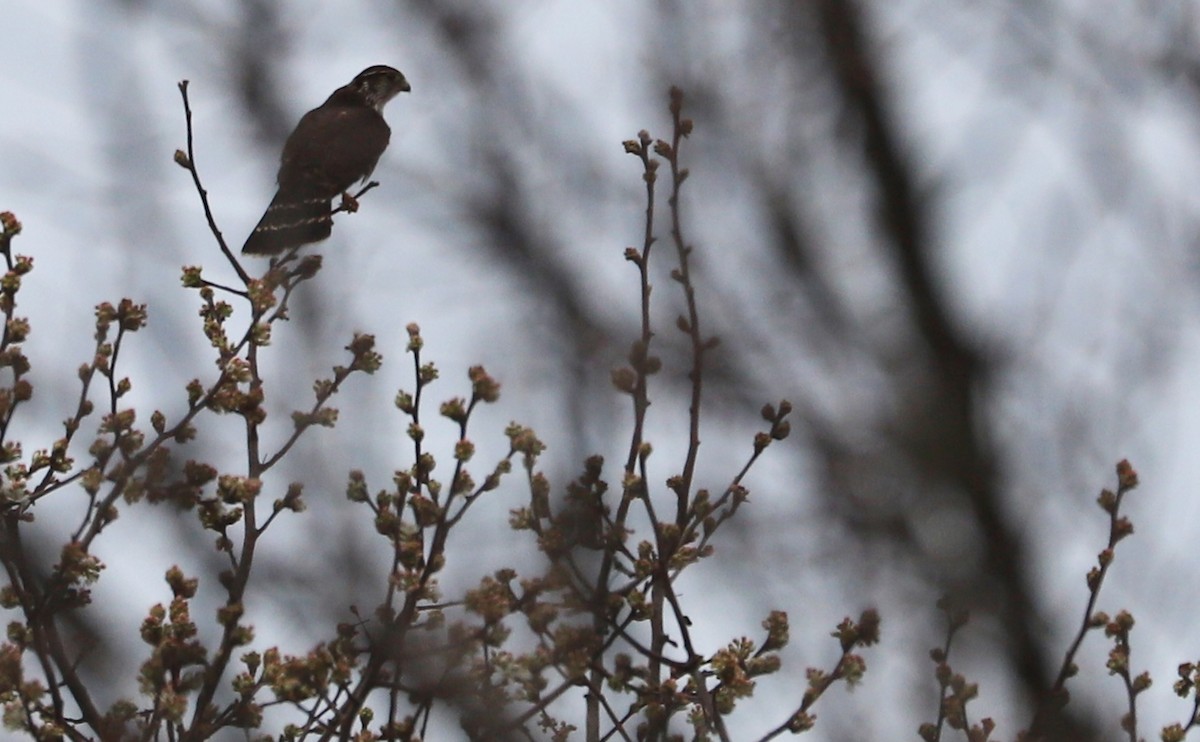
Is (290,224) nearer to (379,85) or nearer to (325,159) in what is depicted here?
(325,159)

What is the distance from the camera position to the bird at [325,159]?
7434 mm

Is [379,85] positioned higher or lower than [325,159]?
higher

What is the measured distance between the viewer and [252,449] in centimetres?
452

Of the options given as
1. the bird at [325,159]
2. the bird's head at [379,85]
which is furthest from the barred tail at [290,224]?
the bird's head at [379,85]

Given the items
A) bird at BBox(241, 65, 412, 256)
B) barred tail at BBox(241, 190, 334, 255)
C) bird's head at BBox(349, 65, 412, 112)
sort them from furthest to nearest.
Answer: bird's head at BBox(349, 65, 412, 112)
bird at BBox(241, 65, 412, 256)
barred tail at BBox(241, 190, 334, 255)

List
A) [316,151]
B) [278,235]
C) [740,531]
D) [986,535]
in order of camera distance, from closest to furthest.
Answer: [986,535] < [740,531] < [278,235] < [316,151]

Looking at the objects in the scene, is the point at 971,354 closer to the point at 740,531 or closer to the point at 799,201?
the point at 799,201

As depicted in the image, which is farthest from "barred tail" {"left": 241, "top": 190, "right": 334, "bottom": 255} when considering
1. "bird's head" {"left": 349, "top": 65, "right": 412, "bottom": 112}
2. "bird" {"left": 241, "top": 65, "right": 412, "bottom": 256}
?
"bird's head" {"left": 349, "top": 65, "right": 412, "bottom": 112}

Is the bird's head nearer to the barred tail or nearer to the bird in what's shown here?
the bird

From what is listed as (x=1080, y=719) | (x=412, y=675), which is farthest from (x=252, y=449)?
(x=1080, y=719)

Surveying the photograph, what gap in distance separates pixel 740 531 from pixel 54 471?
2154 millimetres

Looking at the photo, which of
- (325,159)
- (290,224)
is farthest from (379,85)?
(290,224)

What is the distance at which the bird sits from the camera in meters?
7.43

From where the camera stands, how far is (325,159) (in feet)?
29.7
